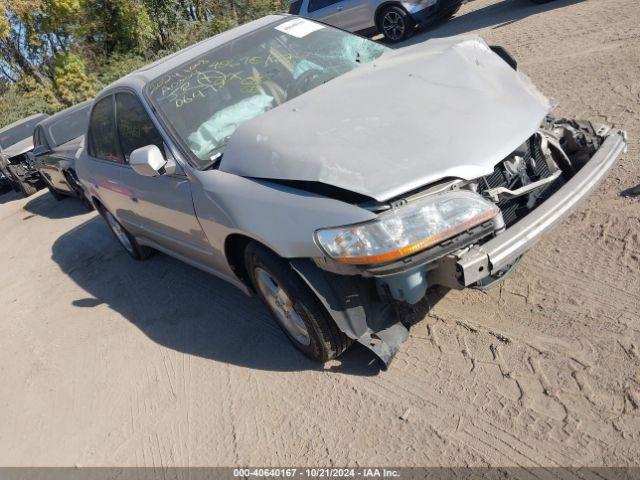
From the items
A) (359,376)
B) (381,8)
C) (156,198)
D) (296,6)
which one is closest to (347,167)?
(359,376)

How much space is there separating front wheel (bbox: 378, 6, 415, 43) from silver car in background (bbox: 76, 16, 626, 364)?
8394 millimetres

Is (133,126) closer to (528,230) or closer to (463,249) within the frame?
(463,249)

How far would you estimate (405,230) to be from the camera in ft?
8.61

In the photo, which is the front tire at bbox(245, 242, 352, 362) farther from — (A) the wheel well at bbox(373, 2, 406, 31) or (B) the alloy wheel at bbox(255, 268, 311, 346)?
(A) the wheel well at bbox(373, 2, 406, 31)

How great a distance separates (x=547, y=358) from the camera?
9.50 ft

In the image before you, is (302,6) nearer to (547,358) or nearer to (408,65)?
(408,65)

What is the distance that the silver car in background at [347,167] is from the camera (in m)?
2.69

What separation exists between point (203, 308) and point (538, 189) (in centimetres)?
268

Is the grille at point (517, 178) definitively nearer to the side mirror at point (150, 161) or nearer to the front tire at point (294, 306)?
the front tire at point (294, 306)

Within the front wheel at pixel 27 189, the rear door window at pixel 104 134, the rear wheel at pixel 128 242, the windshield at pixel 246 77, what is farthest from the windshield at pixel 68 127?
the windshield at pixel 246 77

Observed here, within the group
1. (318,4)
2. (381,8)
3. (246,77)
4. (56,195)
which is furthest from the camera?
(318,4)

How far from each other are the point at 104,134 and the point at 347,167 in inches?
120

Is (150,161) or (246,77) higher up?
(246,77)

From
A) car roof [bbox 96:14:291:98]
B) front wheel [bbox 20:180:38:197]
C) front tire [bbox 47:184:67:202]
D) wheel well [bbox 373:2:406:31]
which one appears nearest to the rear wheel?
car roof [bbox 96:14:291:98]
